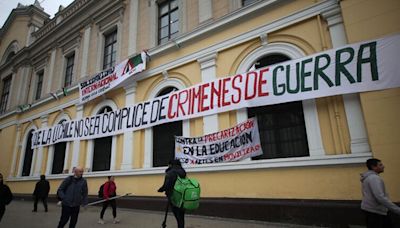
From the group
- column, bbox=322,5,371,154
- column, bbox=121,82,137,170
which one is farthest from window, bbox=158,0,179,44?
column, bbox=322,5,371,154

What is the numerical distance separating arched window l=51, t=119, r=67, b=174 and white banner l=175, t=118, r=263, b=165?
835 centimetres

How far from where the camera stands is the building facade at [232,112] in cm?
559

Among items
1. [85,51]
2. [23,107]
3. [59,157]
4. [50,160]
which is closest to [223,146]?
[85,51]

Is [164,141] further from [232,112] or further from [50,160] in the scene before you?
[50,160]

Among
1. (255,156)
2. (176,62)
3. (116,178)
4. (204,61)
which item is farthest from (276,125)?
(116,178)

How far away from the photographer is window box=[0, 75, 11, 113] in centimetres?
2004

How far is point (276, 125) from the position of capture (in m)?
7.02

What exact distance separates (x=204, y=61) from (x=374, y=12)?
4861 mm

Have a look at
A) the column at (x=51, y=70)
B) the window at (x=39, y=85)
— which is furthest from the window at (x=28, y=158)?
the column at (x=51, y=70)

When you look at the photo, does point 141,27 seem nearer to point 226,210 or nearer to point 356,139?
point 226,210

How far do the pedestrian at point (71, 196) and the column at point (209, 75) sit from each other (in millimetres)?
3933

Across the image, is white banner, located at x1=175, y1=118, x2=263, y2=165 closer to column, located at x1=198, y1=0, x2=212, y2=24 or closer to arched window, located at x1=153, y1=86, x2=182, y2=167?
arched window, located at x1=153, y1=86, x2=182, y2=167

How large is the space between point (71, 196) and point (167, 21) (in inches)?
324

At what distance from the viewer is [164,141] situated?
30.6 feet
